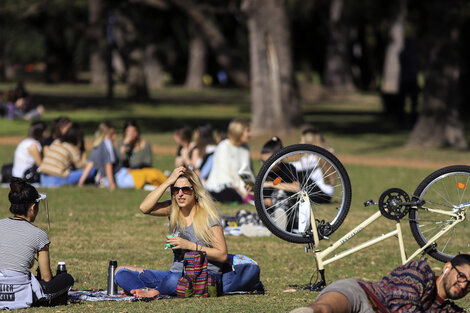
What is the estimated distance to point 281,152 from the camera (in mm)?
7137

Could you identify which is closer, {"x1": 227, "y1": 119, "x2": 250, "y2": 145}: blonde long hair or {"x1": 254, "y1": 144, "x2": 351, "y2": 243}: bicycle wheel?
{"x1": 254, "y1": 144, "x2": 351, "y2": 243}: bicycle wheel

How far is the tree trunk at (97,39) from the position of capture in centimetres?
4867

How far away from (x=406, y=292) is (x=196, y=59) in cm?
5171

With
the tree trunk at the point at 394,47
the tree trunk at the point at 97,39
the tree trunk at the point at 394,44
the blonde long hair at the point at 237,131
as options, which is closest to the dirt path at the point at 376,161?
the blonde long hair at the point at 237,131

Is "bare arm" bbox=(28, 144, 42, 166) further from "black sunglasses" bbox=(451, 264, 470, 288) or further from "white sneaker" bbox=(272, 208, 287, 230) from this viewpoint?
"black sunglasses" bbox=(451, 264, 470, 288)

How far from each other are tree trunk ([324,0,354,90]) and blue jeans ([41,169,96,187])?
134ft

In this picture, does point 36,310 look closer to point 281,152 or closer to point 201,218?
point 201,218

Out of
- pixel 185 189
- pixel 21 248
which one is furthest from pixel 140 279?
pixel 21 248

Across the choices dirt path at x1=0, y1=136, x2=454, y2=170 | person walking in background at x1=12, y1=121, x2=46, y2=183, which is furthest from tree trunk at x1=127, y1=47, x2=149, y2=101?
person walking in background at x1=12, y1=121, x2=46, y2=183

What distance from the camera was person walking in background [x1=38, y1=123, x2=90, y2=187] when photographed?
1429 cm

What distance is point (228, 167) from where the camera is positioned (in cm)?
1248

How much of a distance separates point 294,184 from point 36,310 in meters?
2.36

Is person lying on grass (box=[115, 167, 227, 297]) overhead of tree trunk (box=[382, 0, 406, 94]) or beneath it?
beneath

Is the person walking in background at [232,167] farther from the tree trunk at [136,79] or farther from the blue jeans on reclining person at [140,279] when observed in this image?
the tree trunk at [136,79]
